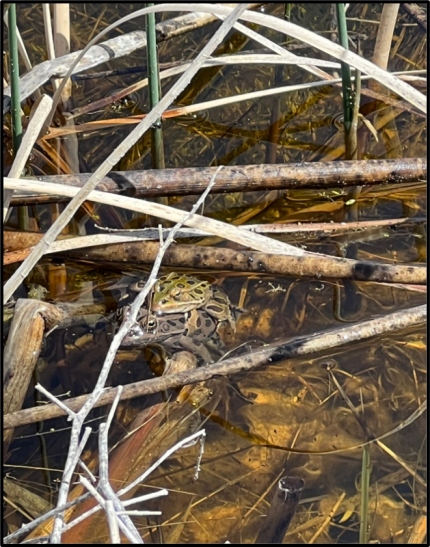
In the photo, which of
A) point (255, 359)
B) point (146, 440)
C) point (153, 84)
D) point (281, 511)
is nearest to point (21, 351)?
point (146, 440)

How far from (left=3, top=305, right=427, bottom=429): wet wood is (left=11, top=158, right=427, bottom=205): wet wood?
1.11 m

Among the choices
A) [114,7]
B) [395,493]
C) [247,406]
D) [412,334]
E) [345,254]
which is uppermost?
[114,7]

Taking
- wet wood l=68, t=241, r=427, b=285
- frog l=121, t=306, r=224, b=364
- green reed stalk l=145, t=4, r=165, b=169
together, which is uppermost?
green reed stalk l=145, t=4, r=165, b=169

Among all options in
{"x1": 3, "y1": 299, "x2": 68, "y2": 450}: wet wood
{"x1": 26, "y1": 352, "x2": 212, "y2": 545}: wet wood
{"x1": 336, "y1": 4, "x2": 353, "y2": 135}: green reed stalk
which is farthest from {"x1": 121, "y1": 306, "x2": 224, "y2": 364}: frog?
{"x1": 336, "y1": 4, "x2": 353, "y2": 135}: green reed stalk

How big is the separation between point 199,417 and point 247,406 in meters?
0.29

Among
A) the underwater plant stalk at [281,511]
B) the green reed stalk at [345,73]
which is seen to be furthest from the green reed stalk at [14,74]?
the underwater plant stalk at [281,511]

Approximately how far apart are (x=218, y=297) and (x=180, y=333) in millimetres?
385

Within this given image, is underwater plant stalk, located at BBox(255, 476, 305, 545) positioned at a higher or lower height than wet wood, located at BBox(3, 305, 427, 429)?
lower

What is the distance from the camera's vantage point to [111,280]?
174 inches

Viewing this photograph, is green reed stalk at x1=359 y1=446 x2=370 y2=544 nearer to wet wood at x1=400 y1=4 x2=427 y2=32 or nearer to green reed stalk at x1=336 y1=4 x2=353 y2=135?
green reed stalk at x1=336 y1=4 x2=353 y2=135

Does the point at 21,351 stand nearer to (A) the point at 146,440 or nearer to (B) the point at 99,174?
(A) the point at 146,440

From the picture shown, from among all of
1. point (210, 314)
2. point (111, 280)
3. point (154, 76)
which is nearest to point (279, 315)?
point (210, 314)

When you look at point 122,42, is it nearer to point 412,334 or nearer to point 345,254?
point 345,254

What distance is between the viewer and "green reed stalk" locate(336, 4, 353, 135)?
13.8ft
